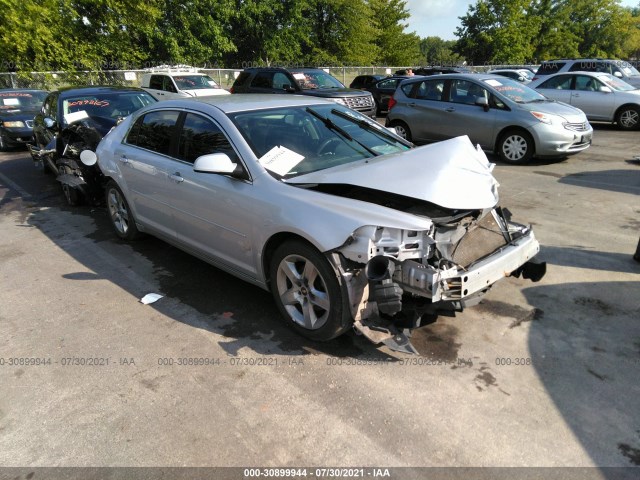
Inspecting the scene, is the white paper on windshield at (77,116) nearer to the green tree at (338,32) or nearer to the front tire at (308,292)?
the front tire at (308,292)

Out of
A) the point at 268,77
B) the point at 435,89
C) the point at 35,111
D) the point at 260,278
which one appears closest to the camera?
the point at 260,278

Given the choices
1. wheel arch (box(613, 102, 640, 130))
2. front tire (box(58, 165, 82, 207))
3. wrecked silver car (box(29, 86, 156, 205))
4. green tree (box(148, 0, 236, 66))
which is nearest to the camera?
wrecked silver car (box(29, 86, 156, 205))

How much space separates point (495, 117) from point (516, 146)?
71cm

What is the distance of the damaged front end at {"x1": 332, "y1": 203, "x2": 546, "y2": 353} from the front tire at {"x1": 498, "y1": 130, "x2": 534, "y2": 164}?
260 inches

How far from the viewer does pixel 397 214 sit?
10.1 ft

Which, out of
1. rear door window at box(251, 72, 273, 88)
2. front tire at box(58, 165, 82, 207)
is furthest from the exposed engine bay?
rear door window at box(251, 72, 273, 88)

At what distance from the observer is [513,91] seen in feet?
31.8

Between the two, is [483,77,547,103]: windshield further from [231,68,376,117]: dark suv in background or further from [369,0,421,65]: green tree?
[369,0,421,65]: green tree

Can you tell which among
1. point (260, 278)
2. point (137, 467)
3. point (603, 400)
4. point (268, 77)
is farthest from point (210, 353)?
point (268, 77)

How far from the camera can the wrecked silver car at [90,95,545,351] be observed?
3074 millimetres

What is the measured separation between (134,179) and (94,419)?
2.91m

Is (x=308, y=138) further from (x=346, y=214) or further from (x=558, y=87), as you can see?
(x=558, y=87)

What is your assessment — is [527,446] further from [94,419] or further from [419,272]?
[94,419]

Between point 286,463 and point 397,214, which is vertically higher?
point 397,214
